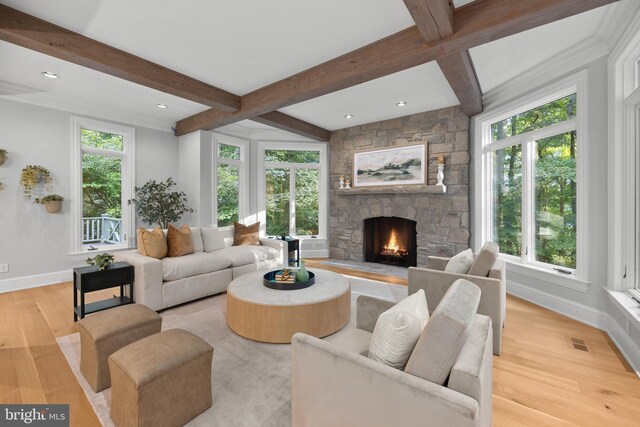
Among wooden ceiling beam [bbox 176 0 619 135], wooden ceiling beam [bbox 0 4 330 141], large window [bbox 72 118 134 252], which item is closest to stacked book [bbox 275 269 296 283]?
wooden ceiling beam [bbox 176 0 619 135]

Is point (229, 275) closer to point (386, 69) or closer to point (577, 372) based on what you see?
point (386, 69)

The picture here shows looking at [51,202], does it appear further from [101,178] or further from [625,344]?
[625,344]

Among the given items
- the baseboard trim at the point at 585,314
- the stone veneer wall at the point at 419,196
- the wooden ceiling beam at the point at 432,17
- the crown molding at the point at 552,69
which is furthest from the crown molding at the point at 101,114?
the baseboard trim at the point at 585,314

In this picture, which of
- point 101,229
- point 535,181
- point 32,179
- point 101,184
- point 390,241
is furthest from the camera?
point 390,241

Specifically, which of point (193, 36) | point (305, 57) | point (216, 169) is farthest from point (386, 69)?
point (216, 169)

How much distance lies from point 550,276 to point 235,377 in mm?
3509

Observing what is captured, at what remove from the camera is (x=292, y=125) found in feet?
17.4

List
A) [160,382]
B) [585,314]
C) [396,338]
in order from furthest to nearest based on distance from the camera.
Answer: [585,314] < [160,382] < [396,338]

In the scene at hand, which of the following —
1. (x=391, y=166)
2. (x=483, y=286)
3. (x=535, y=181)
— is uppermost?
(x=391, y=166)

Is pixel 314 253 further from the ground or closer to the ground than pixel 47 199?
closer to the ground

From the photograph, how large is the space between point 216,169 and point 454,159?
4.28 m

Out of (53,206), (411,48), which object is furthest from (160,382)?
(53,206)

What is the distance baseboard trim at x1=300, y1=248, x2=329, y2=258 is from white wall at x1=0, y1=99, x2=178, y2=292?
3.89 m

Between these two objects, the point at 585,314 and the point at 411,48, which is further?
the point at 585,314
